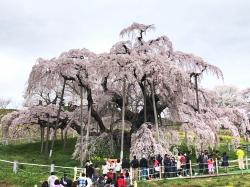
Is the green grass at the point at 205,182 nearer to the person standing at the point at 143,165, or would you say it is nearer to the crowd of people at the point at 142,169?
the crowd of people at the point at 142,169

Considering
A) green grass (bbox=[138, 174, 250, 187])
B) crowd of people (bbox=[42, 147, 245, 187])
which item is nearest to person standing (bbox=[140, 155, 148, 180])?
crowd of people (bbox=[42, 147, 245, 187])

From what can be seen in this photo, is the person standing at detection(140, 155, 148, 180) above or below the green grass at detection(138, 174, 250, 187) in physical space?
above

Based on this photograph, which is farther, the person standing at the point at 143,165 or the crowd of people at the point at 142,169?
the person standing at the point at 143,165

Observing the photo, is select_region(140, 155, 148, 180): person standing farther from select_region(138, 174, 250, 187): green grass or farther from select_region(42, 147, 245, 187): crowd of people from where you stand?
select_region(138, 174, 250, 187): green grass

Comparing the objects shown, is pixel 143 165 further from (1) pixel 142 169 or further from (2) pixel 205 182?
(2) pixel 205 182

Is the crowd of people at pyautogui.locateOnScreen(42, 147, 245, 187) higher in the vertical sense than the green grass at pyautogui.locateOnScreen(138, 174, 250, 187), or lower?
higher

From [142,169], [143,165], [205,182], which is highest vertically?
[143,165]

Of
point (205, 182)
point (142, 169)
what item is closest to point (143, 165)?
point (142, 169)

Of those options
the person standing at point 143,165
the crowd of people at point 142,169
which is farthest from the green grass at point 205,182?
the person standing at point 143,165

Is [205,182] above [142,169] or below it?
below

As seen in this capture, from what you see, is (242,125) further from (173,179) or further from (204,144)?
(173,179)

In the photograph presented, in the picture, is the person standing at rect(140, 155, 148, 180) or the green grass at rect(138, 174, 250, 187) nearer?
the green grass at rect(138, 174, 250, 187)

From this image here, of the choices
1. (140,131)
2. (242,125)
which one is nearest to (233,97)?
(242,125)

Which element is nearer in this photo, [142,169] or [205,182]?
[205,182]
